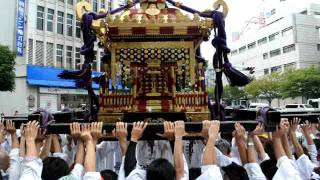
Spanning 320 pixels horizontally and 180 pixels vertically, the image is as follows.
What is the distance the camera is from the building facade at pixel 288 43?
48438mm

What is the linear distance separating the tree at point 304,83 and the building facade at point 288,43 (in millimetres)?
8533

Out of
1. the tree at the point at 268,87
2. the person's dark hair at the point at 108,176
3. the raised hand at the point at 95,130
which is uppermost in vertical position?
the tree at the point at 268,87

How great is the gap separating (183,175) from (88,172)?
2.39ft

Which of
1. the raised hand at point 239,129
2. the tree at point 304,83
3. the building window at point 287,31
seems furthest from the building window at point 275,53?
the raised hand at point 239,129

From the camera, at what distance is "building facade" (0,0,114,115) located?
94.6 feet

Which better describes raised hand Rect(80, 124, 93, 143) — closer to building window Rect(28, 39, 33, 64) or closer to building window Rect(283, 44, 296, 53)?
building window Rect(28, 39, 33, 64)

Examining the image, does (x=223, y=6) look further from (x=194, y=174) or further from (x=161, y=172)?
(x=161, y=172)

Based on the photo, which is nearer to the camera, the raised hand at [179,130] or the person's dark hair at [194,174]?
the raised hand at [179,130]

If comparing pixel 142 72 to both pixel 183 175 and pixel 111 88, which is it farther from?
pixel 183 175

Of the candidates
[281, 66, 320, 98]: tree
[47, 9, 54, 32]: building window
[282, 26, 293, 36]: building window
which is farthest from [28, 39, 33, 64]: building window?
[282, 26, 293, 36]: building window

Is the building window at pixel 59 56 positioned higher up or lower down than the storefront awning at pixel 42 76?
higher up

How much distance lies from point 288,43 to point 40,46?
32493 mm

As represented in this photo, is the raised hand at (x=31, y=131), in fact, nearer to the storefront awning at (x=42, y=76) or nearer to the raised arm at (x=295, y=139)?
the raised arm at (x=295, y=139)

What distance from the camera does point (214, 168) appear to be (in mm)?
2875
